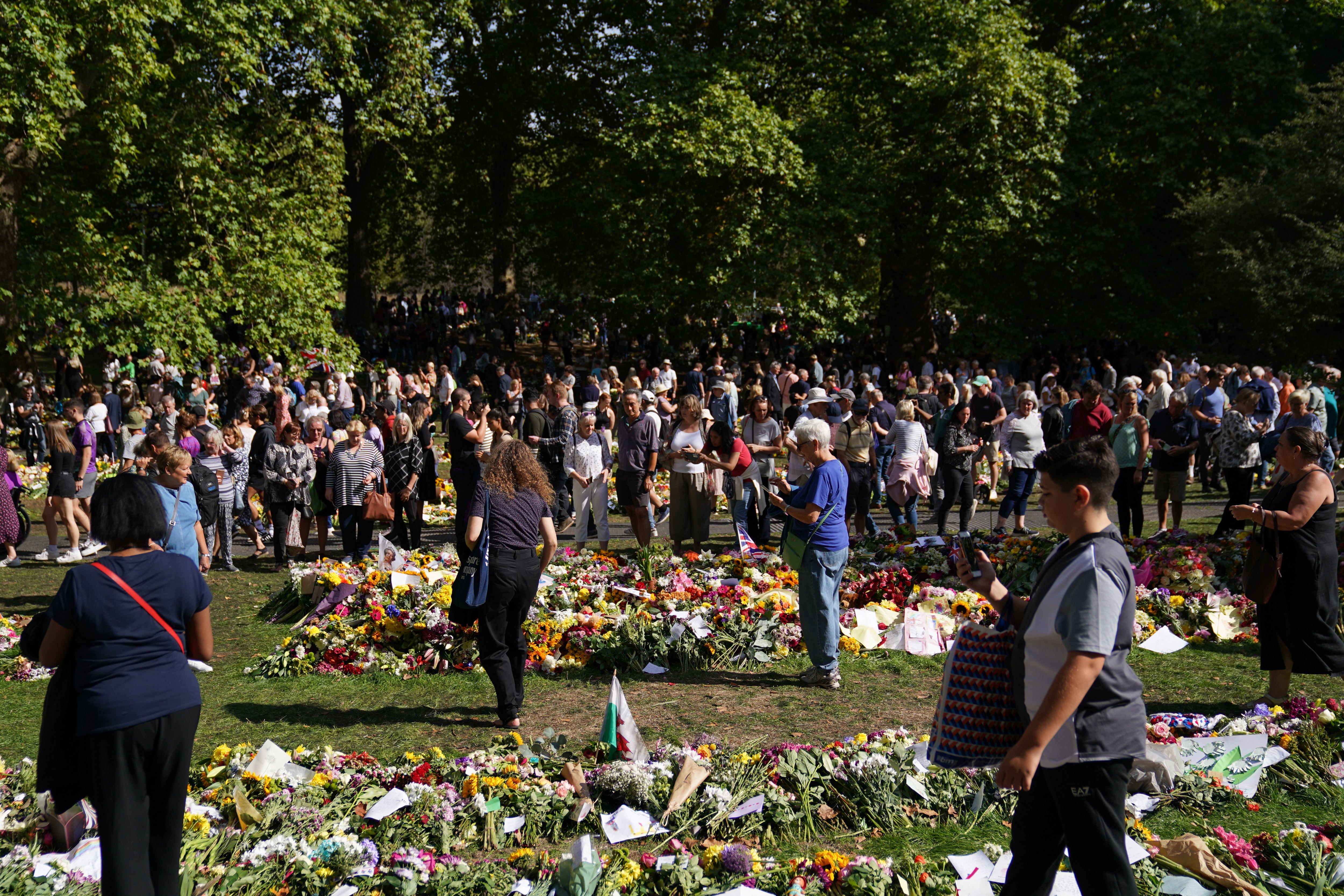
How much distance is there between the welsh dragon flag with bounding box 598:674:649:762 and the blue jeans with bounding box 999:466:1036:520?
24.2 ft

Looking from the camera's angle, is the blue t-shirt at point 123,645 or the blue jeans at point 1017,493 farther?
the blue jeans at point 1017,493

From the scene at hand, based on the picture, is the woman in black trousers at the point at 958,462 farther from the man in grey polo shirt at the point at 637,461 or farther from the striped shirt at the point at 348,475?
the striped shirt at the point at 348,475

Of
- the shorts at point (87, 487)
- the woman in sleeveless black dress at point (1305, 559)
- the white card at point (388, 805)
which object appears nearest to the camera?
the white card at point (388, 805)

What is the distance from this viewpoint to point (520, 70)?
1168 inches

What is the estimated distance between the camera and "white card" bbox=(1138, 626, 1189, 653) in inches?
315

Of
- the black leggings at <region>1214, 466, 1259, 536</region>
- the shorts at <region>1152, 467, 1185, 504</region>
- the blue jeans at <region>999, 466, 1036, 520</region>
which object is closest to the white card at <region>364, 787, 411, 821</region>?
the blue jeans at <region>999, 466, 1036, 520</region>

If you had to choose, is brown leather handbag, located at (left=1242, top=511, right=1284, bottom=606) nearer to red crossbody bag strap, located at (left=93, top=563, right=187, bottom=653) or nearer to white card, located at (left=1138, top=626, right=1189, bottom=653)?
white card, located at (left=1138, top=626, right=1189, bottom=653)

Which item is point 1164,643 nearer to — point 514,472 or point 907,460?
point 907,460

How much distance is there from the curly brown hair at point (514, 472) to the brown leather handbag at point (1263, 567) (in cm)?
414

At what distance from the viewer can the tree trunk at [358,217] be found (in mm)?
29453

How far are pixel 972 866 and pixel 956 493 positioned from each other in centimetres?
788

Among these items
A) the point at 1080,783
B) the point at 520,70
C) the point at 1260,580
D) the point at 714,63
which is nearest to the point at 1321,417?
the point at 1260,580

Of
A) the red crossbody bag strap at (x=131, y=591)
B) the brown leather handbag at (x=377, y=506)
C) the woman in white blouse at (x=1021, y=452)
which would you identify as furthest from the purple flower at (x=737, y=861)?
the woman in white blouse at (x=1021, y=452)

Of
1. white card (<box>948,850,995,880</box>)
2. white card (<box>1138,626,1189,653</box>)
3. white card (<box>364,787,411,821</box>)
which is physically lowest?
white card (<box>948,850,995,880</box>)
